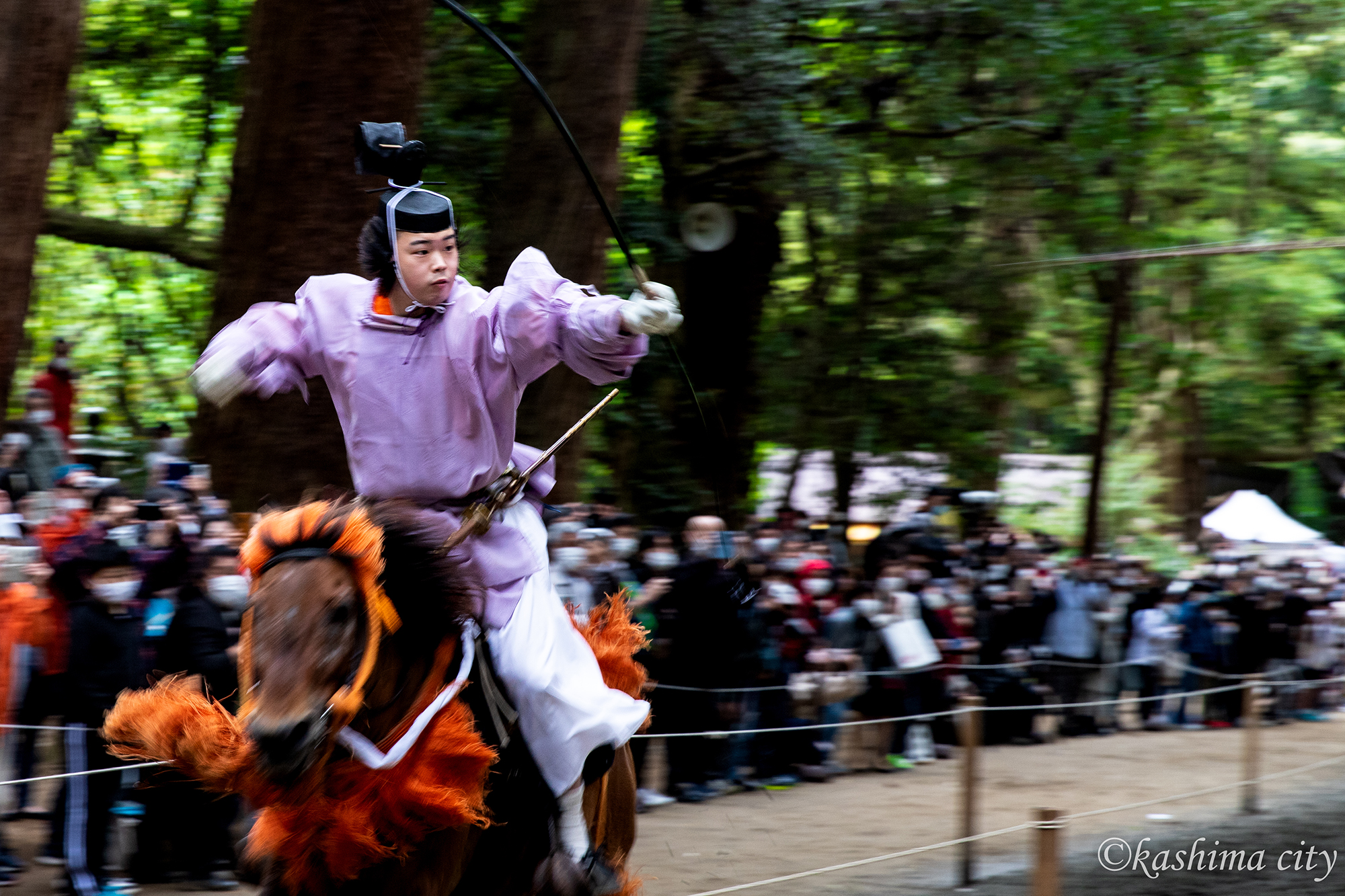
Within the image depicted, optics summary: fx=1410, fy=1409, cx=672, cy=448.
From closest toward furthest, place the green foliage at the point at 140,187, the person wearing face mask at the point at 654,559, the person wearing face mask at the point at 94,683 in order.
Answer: the person wearing face mask at the point at 94,683 → the person wearing face mask at the point at 654,559 → the green foliage at the point at 140,187

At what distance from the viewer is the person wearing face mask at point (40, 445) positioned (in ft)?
28.9

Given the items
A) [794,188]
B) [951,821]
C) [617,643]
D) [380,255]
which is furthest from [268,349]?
[794,188]

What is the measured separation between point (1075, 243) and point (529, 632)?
1212 centimetres

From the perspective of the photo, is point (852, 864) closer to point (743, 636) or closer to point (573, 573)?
point (573, 573)

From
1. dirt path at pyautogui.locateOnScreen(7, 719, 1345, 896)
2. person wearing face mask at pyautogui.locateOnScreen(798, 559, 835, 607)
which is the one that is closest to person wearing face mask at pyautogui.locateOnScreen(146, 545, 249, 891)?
dirt path at pyautogui.locateOnScreen(7, 719, 1345, 896)

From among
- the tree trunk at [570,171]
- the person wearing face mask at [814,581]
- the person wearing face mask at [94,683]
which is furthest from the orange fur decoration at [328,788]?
the person wearing face mask at [814,581]

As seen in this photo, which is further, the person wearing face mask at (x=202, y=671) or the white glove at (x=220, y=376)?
the person wearing face mask at (x=202, y=671)

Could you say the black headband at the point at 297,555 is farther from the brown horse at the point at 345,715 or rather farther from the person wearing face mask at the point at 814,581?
the person wearing face mask at the point at 814,581

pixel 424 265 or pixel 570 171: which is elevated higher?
pixel 424 265

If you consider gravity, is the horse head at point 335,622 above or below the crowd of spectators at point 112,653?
above

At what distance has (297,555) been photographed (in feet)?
9.91

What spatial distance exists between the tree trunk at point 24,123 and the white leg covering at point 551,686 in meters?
4.83

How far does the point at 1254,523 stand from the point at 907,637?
48.9 ft

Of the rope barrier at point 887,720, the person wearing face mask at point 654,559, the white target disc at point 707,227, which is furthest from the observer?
the white target disc at point 707,227
